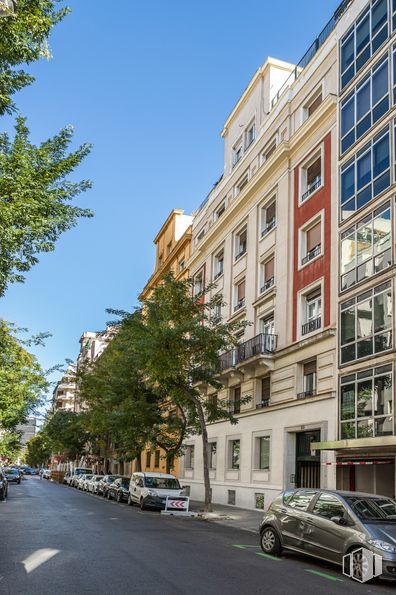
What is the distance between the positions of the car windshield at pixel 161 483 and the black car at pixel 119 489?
12.9ft

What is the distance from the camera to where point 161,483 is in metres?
24.2

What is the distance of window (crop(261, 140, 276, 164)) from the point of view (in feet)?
94.2

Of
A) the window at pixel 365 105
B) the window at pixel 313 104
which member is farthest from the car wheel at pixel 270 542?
the window at pixel 313 104

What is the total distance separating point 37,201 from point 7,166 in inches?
31.9

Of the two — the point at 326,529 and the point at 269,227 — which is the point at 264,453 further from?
the point at 326,529

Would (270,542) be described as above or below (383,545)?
below

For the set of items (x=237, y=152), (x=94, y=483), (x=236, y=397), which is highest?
(x=237, y=152)

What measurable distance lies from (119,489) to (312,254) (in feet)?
47.8

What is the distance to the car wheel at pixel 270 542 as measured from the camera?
1123 cm

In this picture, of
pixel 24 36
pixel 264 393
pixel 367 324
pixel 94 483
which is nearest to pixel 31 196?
pixel 24 36

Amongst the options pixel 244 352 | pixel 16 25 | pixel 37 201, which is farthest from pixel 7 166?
pixel 244 352

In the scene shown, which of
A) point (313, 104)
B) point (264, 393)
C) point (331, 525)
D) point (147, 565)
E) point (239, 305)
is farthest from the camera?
point (239, 305)

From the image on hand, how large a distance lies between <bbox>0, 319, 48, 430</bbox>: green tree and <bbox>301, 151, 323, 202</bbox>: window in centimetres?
1401

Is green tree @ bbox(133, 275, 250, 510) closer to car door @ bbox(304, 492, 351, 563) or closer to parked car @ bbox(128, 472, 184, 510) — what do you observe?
parked car @ bbox(128, 472, 184, 510)
